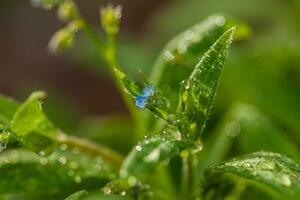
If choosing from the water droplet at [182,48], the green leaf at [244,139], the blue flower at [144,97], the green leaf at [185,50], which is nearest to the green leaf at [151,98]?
the blue flower at [144,97]

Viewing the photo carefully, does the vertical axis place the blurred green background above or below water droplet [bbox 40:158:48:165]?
below

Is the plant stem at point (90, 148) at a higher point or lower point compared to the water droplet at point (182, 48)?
lower

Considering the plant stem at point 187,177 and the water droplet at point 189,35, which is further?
the water droplet at point 189,35

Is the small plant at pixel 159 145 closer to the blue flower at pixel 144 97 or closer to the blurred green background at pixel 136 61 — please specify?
the blue flower at pixel 144 97

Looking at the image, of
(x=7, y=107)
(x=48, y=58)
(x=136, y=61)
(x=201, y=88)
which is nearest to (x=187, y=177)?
(x=201, y=88)

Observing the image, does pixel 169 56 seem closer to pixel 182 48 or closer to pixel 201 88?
pixel 182 48

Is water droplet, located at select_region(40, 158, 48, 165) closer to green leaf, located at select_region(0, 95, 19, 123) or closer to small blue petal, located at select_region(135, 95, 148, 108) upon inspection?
green leaf, located at select_region(0, 95, 19, 123)

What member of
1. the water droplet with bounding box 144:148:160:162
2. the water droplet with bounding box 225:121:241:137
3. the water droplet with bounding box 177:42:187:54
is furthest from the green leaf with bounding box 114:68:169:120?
the water droplet with bounding box 225:121:241:137
